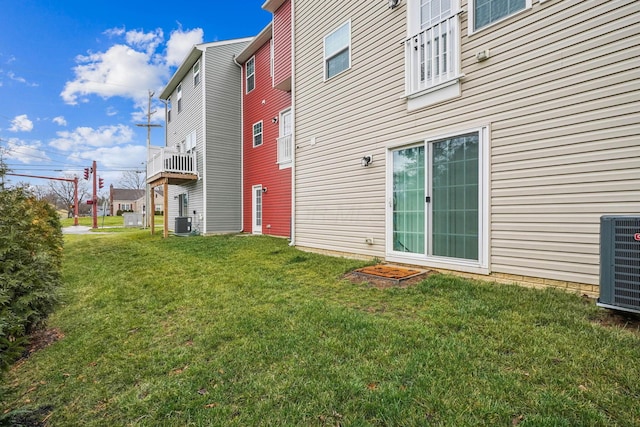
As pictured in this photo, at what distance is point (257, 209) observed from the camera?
1288 centimetres

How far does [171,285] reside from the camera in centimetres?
523

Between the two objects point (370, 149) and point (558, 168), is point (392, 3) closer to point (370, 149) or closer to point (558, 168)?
point (370, 149)

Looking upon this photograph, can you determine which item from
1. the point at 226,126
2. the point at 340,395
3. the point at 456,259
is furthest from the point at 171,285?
the point at 226,126

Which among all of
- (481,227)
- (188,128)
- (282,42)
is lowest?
(481,227)

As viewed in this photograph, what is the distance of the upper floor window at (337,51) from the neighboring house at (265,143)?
326 cm

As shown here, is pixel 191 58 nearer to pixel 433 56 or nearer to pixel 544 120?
pixel 433 56

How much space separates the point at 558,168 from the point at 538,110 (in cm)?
76

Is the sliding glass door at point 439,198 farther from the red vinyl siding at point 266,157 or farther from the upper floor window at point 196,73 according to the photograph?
the upper floor window at point 196,73

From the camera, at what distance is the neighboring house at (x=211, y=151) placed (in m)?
13.2

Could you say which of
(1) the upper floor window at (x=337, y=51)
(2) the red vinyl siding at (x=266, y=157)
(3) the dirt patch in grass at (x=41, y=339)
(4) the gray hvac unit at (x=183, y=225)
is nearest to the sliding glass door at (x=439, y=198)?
(1) the upper floor window at (x=337, y=51)

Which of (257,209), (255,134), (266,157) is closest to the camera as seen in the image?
(266,157)

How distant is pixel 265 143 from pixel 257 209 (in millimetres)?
2731

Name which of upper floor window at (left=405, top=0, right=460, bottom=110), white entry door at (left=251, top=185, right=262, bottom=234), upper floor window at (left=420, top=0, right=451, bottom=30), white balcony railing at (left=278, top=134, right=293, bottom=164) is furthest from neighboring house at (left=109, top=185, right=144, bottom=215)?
upper floor window at (left=420, top=0, right=451, bottom=30)

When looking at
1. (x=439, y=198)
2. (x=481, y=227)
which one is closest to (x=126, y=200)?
(x=439, y=198)
